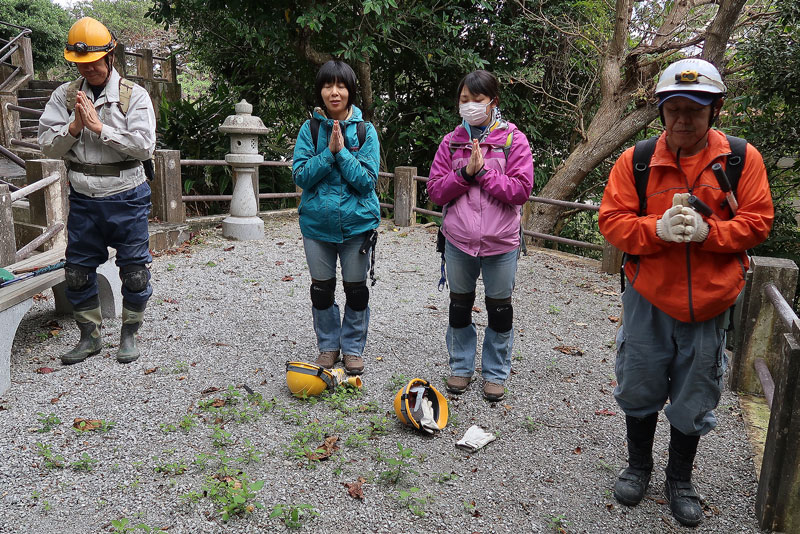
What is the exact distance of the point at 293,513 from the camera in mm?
2447

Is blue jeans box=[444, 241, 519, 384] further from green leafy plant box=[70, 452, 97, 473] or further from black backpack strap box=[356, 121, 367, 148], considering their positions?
green leafy plant box=[70, 452, 97, 473]

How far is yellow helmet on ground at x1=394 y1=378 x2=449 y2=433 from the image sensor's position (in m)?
3.21

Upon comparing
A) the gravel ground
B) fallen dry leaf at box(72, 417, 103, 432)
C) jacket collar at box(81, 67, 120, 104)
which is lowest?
the gravel ground

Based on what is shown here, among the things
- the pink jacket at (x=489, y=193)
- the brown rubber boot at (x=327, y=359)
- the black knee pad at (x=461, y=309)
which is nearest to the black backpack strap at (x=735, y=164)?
the pink jacket at (x=489, y=193)

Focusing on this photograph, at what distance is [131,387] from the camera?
3674mm

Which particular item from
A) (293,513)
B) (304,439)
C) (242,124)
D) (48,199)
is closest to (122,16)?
(242,124)

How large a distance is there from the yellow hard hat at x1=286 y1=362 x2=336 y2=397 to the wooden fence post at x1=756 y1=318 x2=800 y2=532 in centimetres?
220

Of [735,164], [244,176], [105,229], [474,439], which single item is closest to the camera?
[735,164]

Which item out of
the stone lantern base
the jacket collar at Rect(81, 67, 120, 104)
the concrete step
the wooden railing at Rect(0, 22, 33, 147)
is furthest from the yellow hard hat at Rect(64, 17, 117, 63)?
the concrete step

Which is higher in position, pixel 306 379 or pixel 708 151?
pixel 708 151

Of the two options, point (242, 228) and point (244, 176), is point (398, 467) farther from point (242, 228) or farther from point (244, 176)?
point (244, 176)

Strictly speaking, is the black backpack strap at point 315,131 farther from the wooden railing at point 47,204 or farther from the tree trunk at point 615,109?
the tree trunk at point 615,109

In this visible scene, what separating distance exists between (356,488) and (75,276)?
2297 millimetres

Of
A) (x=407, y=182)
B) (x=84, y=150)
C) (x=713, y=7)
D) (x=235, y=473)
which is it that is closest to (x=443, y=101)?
(x=407, y=182)
